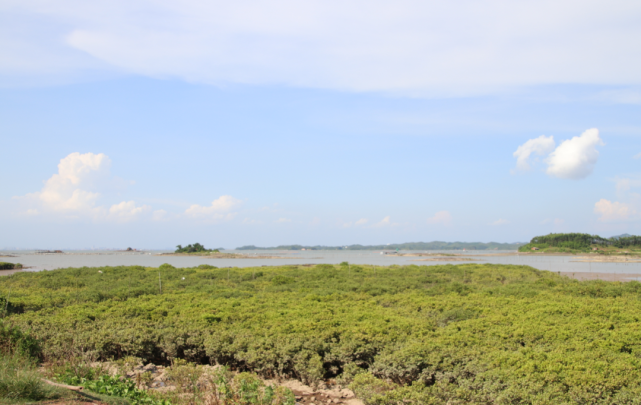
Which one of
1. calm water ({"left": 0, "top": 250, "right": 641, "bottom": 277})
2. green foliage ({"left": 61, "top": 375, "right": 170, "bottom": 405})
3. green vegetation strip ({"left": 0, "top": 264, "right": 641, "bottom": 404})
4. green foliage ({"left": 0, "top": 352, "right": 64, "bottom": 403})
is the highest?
green foliage ({"left": 0, "top": 352, "right": 64, "bottom": 403})

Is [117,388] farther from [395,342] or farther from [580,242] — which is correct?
[580,242]

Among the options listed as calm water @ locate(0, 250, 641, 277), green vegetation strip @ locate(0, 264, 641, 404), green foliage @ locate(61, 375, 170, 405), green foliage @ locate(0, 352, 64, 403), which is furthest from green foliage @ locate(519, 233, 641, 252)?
green foliage @ locate(0, 352, 64, 403)

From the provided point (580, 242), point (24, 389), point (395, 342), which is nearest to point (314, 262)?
point (395, 342)

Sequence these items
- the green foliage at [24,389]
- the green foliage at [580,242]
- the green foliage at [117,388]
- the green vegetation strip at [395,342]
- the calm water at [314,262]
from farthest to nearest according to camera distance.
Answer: the green foliage at [580,242], the calm water at [314,262], the green vegetation strip at [395,342], the green foliage at [117,388], the green foliage at [24,389]

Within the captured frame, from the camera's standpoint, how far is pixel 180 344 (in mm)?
10406

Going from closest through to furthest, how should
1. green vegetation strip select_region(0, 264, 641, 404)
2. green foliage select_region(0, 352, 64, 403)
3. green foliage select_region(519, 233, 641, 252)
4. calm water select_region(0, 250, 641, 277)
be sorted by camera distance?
green foliage select_region(0, 352, 64, 403) → green vegetation strip select_region(0, 264, 641, 404) → calm water select_region(0, 250, 641, 277) → green foliage select_region(519, 233, 641, 252)

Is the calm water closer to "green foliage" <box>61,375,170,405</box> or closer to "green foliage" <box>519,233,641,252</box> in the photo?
"green foliage" <box>519,233,641,252</box>

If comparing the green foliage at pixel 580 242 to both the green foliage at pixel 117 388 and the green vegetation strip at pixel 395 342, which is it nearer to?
the green vegetation strip at pixel 395 342

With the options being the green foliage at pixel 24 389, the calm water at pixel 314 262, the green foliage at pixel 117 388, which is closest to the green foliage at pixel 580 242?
the calm water at pixel 314 262

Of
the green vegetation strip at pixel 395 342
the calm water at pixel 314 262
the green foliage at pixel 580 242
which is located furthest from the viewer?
the green foliage at pixel 580 242

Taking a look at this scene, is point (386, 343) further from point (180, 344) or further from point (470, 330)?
point (180, 344)

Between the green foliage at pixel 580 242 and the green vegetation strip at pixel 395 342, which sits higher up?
the green vegetation strip at pixel 395 342

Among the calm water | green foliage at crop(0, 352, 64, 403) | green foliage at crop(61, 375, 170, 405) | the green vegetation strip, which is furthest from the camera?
the calm water

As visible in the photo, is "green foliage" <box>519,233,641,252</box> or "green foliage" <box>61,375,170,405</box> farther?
"green foliage" <box>519,233,641,252</box>
